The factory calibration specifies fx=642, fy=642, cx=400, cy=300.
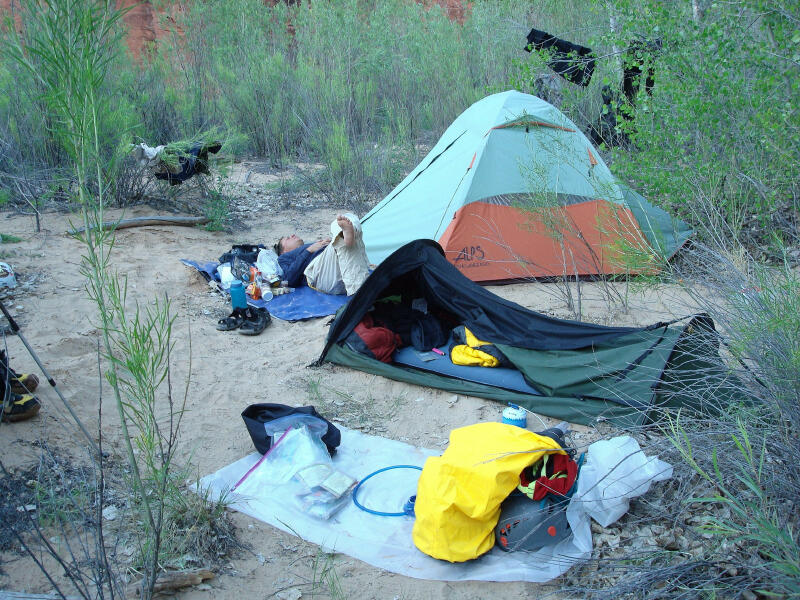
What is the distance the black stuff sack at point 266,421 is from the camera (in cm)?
326

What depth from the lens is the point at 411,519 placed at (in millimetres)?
2838

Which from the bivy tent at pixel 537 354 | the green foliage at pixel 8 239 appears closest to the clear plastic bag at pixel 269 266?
the bivy tent at pixel 537 354

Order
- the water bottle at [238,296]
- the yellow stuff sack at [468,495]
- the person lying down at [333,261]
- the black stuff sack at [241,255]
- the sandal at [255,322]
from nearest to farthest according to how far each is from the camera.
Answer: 1. the yellow stuff sack at [468,495]
2. the sandal at [255,322]
3. the water bottle at [238,296]
4. the person lying down at [333,261]
5. the black stuff sack at [241,255]

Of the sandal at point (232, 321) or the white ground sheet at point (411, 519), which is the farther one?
the sandal at point (232, 321)

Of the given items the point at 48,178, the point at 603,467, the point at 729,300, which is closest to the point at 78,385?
the point at 603,467

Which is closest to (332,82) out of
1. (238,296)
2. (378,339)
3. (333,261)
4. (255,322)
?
(333,261)

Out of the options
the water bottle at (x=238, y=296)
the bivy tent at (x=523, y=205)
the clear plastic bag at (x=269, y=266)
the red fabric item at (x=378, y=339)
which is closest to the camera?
the red fabric item at (x=378, y=339)

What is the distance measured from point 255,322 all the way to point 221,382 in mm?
910

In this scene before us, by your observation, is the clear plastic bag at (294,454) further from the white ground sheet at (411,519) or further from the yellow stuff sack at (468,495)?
the yellow stuff sack at (468,495)

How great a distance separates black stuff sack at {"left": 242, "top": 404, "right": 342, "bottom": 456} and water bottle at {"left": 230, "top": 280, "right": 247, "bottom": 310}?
181cm

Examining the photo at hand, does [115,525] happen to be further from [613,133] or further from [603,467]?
[613,133]

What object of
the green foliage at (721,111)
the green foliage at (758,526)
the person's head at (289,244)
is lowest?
the person's head at (289,244)

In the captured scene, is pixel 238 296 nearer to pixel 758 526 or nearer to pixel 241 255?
pixel 241 255

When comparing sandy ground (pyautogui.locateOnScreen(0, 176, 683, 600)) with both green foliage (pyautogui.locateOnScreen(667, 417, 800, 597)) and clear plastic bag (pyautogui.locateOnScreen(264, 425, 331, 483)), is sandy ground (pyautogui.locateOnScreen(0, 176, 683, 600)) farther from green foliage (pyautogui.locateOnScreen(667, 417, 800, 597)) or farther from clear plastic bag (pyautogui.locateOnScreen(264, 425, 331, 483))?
green foliage (pyautogui.locateOnScreen(667, 417, 800, 597))
